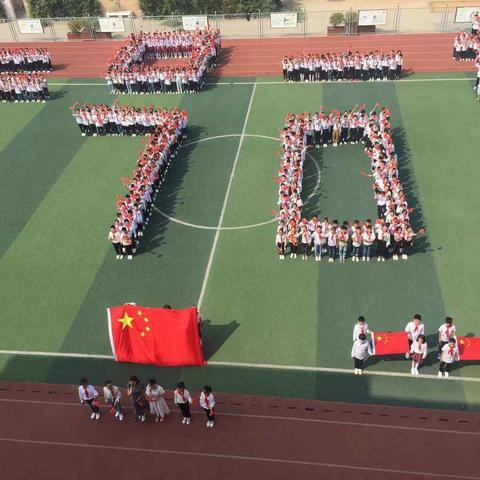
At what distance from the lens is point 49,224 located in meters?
19.9

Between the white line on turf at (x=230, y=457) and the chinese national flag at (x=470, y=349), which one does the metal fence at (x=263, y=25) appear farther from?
the white line on turf at (x=230, y=457)

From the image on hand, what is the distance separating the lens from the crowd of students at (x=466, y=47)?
96.8 ft

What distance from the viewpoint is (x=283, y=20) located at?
116 ft

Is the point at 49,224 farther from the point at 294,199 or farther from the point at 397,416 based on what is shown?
the point at 397,416

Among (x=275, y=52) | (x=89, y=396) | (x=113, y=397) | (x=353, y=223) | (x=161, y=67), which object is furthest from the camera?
(x=275, y=52)

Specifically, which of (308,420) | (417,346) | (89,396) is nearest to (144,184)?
(89,396)

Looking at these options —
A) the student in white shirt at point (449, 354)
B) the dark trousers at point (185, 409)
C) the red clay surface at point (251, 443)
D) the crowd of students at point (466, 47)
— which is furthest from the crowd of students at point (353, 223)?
the crowd of students at point (466, 47)

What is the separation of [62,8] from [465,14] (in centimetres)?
3116

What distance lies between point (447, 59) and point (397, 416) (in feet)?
81.6

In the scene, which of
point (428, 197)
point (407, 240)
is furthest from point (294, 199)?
point (428, 197)

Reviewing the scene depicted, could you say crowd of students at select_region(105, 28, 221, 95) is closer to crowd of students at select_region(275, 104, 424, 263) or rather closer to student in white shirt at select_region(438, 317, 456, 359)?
crowd of students at select_region(275, 104, 424, 263)

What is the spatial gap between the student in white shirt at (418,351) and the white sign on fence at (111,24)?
32888mm

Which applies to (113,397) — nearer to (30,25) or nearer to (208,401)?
(208,401)

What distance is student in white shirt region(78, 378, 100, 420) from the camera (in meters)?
12.3
